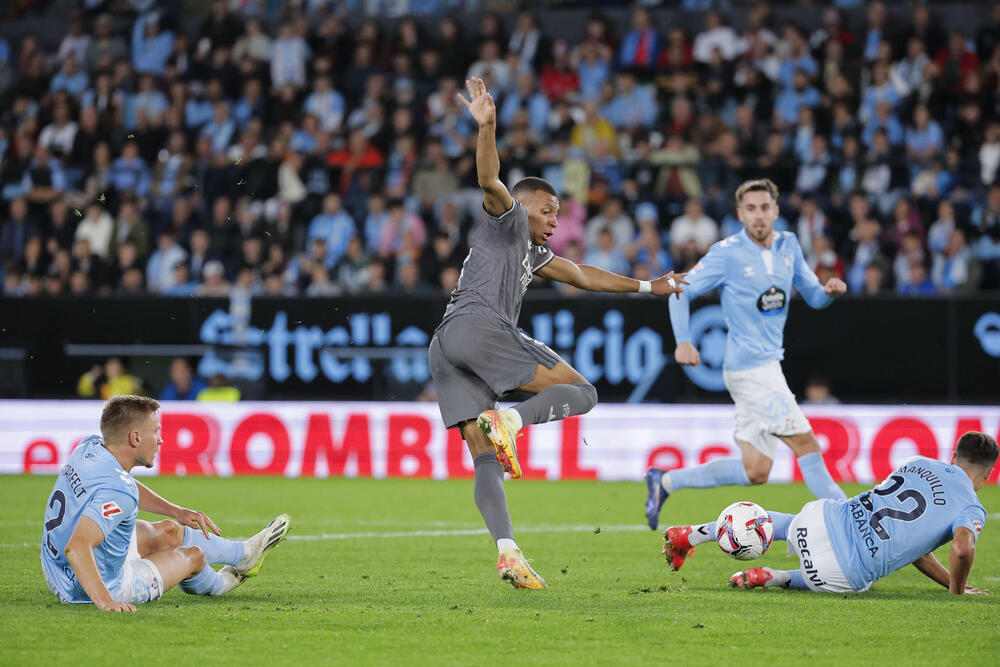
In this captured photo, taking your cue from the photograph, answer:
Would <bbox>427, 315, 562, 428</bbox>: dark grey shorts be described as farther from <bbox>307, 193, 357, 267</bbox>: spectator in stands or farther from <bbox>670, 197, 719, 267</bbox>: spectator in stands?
<bbox>307, 193, 357, 267</bbox>: spectator in stands

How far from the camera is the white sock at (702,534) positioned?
6.92 m

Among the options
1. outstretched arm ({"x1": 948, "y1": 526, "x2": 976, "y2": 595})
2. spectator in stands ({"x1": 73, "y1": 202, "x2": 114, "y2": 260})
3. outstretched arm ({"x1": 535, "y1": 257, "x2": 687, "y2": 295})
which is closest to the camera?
outstretched arm ({"x1": 948, "y1": 526, "x2": 976, "y2": 595})

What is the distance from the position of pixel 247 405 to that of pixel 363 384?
1.29 meters

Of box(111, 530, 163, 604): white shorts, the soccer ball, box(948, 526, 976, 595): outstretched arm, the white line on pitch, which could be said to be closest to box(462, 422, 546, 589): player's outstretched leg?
the soccer ball

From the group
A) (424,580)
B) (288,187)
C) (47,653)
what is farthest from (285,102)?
(47,653)

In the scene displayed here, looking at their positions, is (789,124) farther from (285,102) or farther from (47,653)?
(47,653)

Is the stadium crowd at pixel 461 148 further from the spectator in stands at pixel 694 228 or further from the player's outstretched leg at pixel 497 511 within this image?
the player's outstretched leg at pixel 497 511

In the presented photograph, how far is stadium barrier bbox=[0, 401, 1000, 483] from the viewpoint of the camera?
13.6 m

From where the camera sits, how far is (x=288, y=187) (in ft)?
54.9

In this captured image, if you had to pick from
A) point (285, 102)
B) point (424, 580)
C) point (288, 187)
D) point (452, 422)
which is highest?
point (285, 102)

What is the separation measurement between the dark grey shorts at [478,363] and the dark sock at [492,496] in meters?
0.26

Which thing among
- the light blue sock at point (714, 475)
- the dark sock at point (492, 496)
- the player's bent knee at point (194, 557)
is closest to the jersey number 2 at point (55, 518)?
the player's bent knee at point (194, 557)

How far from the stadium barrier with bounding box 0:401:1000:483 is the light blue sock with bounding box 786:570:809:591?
6.83 meters

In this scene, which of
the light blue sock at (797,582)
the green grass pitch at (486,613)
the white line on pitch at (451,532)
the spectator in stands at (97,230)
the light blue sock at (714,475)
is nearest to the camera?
the green grass pitch at (486,613)
